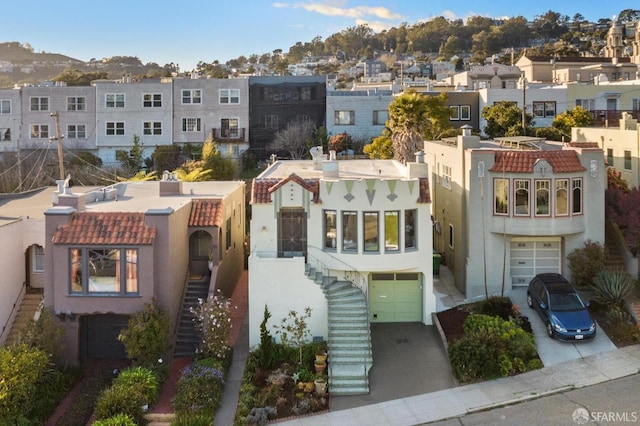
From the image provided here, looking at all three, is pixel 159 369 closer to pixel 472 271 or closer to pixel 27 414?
pixel 27 414

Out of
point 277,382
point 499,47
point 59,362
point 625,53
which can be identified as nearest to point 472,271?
point 277,382

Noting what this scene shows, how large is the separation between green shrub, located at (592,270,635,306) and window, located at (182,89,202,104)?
38602mm

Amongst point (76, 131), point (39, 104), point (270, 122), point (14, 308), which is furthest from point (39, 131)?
point (14, 308)

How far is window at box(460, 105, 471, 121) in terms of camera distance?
169 ft

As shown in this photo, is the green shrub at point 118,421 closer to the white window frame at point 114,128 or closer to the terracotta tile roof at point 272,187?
the terracotta tile roof at point 272,187

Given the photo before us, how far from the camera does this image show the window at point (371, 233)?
22531 mm

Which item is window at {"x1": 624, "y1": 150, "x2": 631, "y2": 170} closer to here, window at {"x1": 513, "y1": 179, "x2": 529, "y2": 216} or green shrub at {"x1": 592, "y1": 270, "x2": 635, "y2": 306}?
green shrub at {"x1": 592, "y1": 270, "x2": 635, "y2": 306}

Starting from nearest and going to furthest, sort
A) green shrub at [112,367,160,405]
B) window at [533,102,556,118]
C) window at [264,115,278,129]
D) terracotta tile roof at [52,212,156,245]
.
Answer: green shrub at [112,367,160,405]
terracotta tile roof at [52,212,156,245]
window at [533,102,556,118]
window at [264,115,278,129]

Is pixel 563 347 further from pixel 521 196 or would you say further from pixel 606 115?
pixel 606 115

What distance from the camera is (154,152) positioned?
168 ft

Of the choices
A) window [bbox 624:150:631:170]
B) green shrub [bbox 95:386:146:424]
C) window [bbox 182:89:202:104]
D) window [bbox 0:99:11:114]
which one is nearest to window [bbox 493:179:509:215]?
window [bbox 624:150:631:170]

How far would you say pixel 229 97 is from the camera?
172 feet

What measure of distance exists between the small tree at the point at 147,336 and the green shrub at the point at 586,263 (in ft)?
55.9

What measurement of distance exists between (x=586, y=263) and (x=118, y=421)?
63.1 feet
